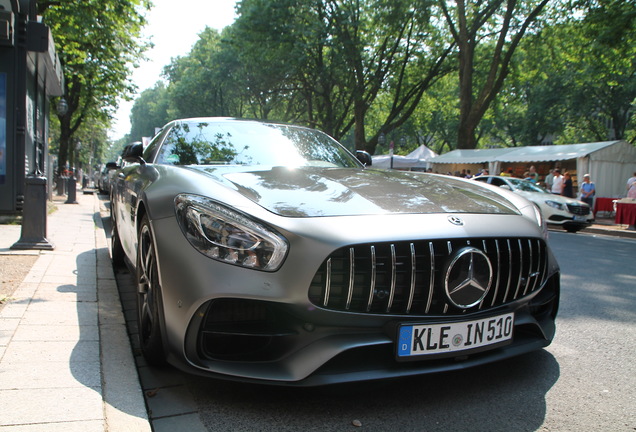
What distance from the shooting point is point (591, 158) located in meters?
20.0

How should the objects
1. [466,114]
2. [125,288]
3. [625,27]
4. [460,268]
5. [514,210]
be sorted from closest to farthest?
[460,268] < [514,210] < [125,288] < [625,27] < [466,114]

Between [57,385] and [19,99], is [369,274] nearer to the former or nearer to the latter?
[57,385]

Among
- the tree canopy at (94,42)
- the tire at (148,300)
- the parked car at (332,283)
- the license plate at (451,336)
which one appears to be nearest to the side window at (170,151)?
the tire at (148,300)

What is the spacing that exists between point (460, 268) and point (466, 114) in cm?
2113

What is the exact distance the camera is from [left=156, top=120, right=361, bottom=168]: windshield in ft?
12.0

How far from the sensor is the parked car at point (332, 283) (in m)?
2.27

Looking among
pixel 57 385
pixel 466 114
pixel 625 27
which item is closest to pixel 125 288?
pixel 57 385

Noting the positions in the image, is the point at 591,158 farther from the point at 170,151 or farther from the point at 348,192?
the point at 348,192

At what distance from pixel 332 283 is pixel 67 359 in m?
1.49

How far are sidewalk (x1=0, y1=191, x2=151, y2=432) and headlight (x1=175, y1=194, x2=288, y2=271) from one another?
0.74 m

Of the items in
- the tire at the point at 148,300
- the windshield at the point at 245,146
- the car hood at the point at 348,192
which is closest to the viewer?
the car hood at the point at 348,192

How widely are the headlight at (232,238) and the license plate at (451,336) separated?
0.63 metres

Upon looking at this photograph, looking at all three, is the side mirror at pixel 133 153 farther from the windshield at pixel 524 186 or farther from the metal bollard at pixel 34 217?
the windshield at pixel 524 186

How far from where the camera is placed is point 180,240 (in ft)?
8.10
